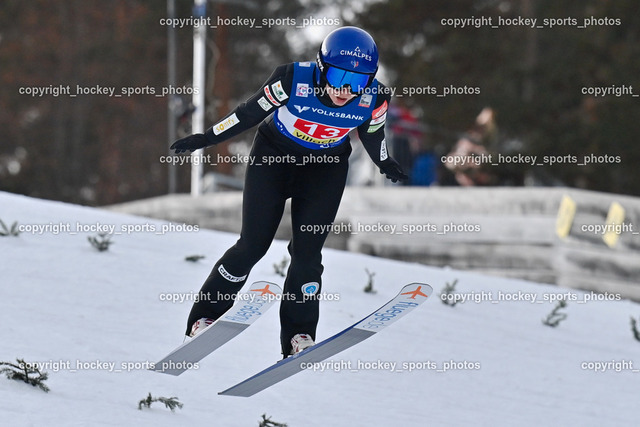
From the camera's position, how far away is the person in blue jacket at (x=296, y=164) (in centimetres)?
575

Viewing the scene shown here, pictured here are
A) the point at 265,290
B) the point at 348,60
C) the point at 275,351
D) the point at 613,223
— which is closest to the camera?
the point at 348,60

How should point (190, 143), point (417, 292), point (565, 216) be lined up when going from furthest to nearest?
point (565, 216)
point (417, 292)
point (190, 143)

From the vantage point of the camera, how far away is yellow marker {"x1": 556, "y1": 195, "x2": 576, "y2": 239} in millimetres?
10664

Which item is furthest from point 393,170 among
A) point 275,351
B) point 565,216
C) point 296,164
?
point 565,216

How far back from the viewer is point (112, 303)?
696 cm

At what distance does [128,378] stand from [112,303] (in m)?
1.44

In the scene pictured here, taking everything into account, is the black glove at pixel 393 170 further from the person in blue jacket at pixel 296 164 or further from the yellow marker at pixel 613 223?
the yellow marker at pixel 613 223

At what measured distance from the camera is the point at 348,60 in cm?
555

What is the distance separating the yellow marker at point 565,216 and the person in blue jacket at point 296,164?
16.6ft

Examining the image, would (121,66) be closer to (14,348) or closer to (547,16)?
(547,16)

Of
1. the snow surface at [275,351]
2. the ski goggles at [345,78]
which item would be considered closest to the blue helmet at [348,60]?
the ski goggles at [345,78]

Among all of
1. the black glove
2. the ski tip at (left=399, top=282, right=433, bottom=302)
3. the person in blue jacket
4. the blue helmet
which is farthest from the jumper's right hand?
the ski tip at (left=399, top=282, right=433, bottom=302)

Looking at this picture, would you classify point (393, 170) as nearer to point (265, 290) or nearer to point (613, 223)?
point (265, 290)

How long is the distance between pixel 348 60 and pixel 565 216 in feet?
18.9
